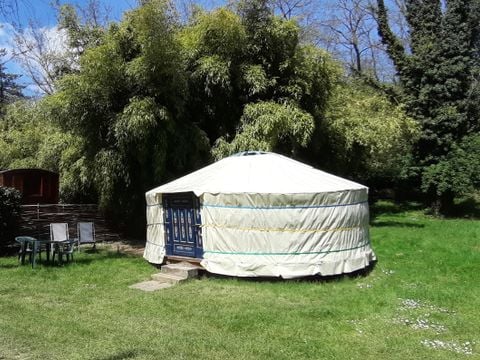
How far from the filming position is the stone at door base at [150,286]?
25.1ft

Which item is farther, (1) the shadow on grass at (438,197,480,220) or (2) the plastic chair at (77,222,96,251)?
(1) the shadow on grass at (438,197,480,220)

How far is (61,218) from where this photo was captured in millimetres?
12250

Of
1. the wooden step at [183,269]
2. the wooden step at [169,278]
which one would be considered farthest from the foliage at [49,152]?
the wooden step at [169,278]

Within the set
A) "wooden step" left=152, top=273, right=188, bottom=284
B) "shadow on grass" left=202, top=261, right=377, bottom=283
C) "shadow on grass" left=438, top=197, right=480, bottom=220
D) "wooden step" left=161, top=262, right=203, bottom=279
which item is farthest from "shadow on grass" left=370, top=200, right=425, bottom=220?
"wooden step" left=152, top=273, right=188, bottom=284

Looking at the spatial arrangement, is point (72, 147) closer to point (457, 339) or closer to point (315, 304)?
point (315, 304)

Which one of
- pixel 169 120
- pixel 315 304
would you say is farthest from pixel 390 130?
pixel 315 304

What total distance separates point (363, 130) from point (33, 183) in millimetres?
8964

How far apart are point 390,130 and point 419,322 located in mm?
9569

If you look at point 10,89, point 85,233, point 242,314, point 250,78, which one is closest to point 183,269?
point 242,314

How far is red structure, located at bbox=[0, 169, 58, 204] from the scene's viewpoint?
12.9 meters

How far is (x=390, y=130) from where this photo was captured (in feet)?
48.0

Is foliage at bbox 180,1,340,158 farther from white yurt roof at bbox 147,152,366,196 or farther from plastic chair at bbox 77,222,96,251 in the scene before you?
plastic chair at bbox 77,222,96,251

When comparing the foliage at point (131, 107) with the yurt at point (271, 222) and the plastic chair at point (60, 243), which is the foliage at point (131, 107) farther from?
the yurt at point (271, 222)

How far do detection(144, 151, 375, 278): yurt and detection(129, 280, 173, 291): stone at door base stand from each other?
0.78 meters
